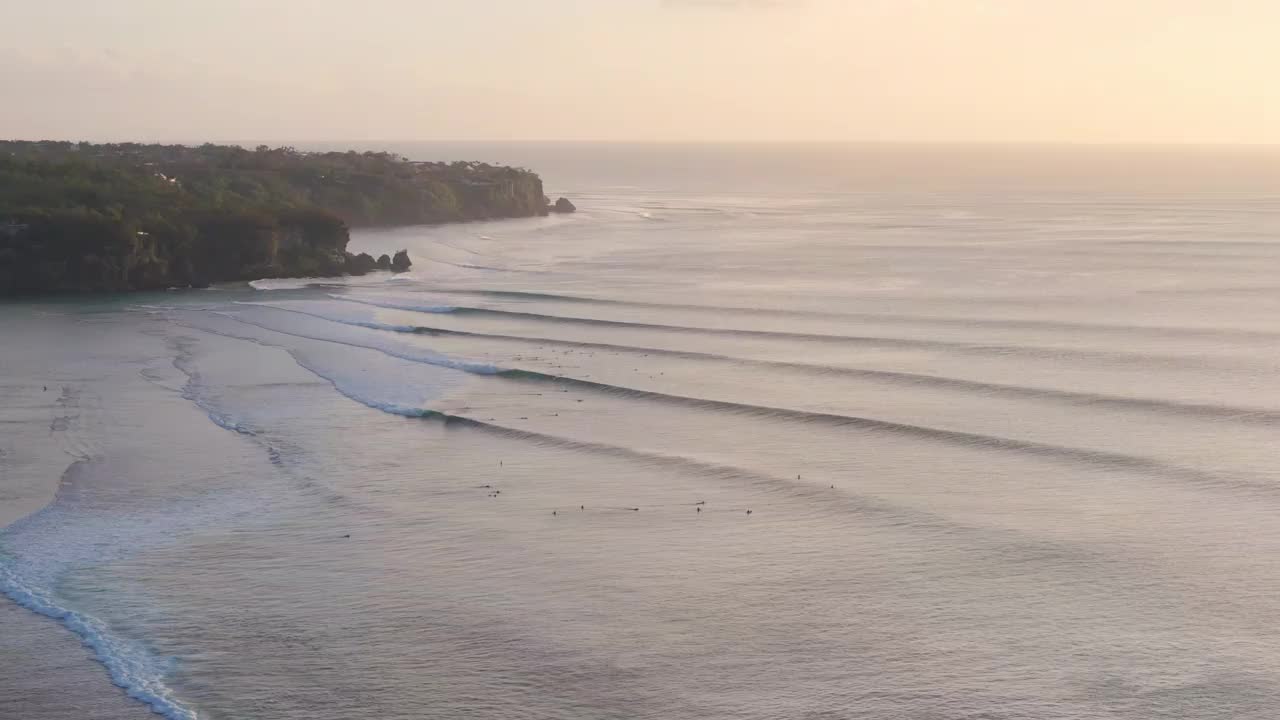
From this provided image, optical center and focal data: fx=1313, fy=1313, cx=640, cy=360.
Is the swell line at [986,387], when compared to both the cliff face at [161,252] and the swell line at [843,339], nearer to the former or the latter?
the swell line at [843,339]

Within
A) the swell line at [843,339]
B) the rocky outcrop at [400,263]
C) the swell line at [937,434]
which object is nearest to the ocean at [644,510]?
the swell line at [937,434]

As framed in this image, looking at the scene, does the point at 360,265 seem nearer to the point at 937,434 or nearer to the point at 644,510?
the point at 937,434

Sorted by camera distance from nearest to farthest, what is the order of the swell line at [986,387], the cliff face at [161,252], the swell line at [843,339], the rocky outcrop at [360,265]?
1. the swell line at [986,387]
2. the swell line at [843,339]
3. the cliff face at [161,252]
4. the rocky outcrop at [360,265]

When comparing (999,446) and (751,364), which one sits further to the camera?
(751,364)

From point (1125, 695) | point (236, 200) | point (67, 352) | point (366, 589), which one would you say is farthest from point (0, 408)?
point (236, 200)

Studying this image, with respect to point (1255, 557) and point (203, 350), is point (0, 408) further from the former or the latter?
point (1255, 557)

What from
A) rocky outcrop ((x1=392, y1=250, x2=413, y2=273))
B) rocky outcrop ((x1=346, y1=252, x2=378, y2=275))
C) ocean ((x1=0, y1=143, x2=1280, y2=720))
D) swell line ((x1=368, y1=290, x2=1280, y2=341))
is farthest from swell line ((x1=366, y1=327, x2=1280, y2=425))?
rocky outcrop ((x1=392, y1=250, x2=413, y2=273))

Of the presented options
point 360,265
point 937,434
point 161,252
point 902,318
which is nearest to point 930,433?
point 937,434

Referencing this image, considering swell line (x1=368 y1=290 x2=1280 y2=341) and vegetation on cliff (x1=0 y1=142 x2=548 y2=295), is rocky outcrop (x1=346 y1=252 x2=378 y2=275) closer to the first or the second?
vegetation on cliff (x1=0 y1=142 x2=548 y2=295)
